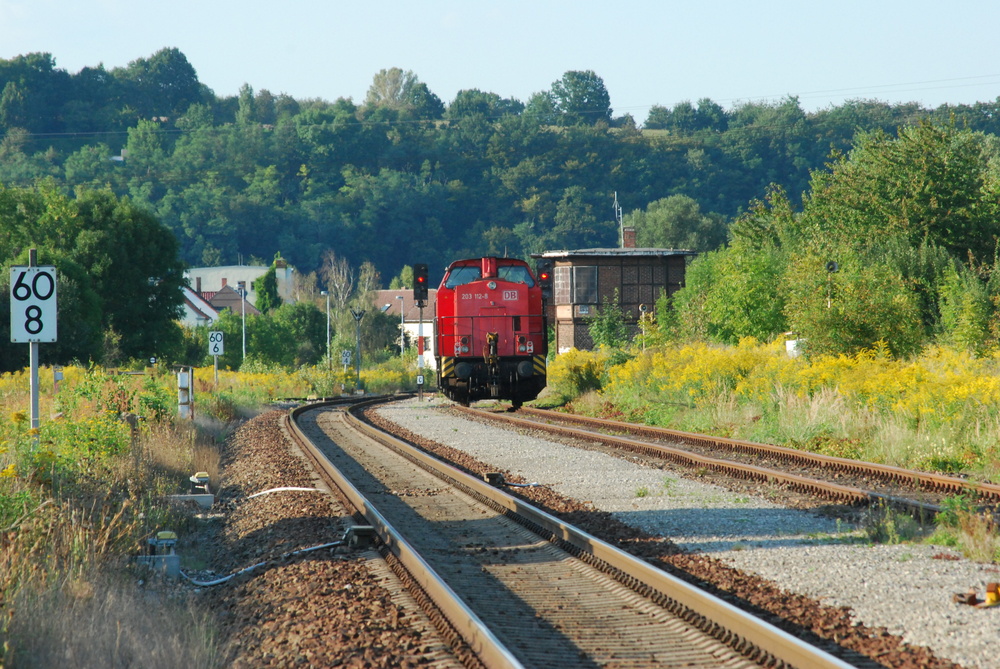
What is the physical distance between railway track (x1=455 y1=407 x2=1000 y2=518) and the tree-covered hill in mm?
116808

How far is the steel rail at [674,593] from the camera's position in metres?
5.18

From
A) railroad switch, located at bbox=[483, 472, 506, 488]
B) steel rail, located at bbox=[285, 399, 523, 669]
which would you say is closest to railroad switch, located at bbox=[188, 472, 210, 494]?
steel rail, located at bbox=[285, 399, 523, 669]

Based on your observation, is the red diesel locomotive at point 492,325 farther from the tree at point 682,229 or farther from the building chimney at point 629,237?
the tree at point 682,229

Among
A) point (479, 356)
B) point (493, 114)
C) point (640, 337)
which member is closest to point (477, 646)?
point (479, 356)

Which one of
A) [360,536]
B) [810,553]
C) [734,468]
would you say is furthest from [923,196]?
[360,536]

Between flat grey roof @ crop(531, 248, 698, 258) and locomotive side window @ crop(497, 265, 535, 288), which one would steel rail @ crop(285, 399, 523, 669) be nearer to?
locomotive side window @ crop(497, 265, 535, 288)

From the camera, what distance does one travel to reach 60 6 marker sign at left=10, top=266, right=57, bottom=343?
11.1 metres

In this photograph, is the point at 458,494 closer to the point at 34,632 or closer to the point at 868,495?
the point at 868,495

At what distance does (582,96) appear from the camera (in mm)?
188750

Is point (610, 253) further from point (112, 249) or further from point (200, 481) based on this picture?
point (200, 481)

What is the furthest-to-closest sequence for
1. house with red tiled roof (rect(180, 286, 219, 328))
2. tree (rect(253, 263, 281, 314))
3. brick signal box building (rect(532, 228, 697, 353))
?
1. tree (rect(253, 263, 281, 314))
2. house with red tiled roof (rect(180, 286, 219, 328))
3. brick signal box building (rect(532, 228, 697, 353))

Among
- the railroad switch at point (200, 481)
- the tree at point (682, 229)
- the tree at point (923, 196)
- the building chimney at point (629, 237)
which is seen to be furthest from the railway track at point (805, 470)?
the tree at point (682, 229)

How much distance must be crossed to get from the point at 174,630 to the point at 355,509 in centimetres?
456

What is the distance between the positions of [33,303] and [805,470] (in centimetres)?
1036
